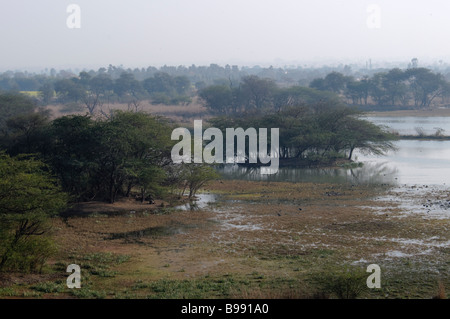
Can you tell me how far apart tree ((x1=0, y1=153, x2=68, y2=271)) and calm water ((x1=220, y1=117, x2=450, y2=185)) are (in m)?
22.5

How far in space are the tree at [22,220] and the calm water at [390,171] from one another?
884 inches

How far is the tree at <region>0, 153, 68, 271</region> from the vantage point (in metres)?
14.9

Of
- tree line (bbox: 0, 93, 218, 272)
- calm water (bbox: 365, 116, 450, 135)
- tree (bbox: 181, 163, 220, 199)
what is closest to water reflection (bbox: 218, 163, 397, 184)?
tree (bbox: 181, 163, 220, 199)

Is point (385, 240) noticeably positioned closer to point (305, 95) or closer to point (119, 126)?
point (119, 126)

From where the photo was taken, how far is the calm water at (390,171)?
35.0 metres

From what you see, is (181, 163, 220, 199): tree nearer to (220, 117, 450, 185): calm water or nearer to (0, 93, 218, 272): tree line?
(0, 93, 218, 272): tree line

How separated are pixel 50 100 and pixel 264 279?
88.5m

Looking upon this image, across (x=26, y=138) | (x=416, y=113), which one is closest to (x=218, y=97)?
(x=416, y=113)

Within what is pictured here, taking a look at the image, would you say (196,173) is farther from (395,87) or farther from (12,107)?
(395,87)

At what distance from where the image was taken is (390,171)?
1502 inches

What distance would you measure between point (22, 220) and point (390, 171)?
29.3 m

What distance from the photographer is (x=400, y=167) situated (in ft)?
131
